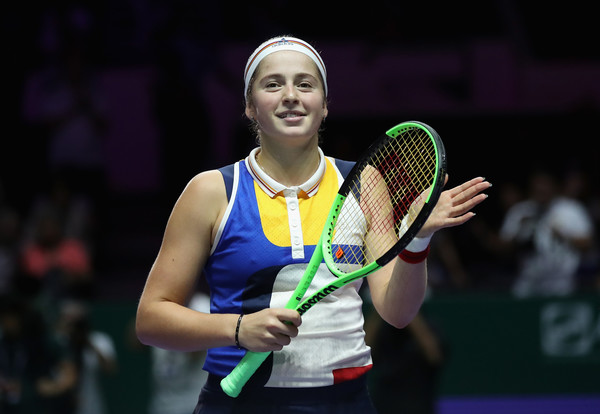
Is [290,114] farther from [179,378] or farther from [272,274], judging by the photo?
[179,378]

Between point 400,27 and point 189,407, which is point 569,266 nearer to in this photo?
point 189,407

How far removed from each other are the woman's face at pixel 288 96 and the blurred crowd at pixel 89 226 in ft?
14.9

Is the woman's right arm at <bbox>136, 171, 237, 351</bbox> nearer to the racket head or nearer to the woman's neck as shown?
the woman's neck

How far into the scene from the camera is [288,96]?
3.02 metres

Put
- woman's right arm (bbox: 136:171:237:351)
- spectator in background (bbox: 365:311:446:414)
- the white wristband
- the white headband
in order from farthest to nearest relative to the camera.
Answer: spectator in background (bbox: 365:311:446:414) → the white headband → woman's right arm (bbox: 136:171:237:351) → the white wristband

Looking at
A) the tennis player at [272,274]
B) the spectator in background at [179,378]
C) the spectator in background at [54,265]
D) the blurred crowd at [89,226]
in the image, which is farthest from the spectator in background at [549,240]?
the tennis player at [272,274]

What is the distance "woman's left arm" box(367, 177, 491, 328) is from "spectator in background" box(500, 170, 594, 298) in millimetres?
6460

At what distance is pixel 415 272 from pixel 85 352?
6001mm

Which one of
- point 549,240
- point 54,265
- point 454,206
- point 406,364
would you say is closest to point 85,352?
point 54,265

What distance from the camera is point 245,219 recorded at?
3000 mm

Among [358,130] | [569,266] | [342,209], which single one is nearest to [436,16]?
[358,130]

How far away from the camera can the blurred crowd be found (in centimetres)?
827

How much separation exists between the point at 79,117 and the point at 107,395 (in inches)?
132

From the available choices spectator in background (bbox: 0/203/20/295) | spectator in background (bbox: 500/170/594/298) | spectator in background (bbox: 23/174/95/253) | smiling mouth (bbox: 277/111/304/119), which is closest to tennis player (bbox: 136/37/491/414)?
smiling mouth (bbox: 277/111/304/119)
